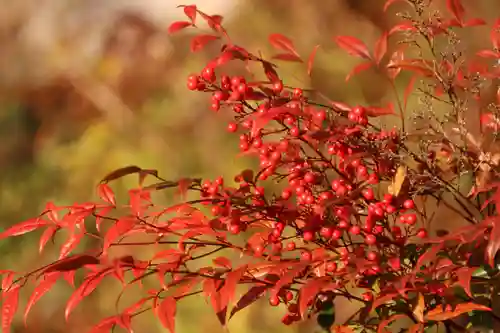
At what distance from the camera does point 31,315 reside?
46.9 inches

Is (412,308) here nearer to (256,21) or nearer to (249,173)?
(249,173)

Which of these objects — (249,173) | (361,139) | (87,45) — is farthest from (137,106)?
(361,139)

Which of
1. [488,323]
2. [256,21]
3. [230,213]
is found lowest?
[488,323]

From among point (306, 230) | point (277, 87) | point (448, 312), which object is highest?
point (277, 87)

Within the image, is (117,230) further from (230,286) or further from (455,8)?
(455,8)

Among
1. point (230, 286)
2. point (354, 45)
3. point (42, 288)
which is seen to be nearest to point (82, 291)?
point (42, 288)

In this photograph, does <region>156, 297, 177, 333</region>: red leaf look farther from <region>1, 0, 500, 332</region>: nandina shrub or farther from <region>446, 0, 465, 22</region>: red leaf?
<region>446, 0, 465, 22</region>: red leaf

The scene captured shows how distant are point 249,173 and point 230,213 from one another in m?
0.10

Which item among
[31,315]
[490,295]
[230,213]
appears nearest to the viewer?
[230,213]

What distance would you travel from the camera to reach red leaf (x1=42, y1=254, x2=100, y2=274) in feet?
1.92

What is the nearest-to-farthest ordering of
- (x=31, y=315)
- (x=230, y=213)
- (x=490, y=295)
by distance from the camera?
(x=230, y=213), (x=490, y=295), (x=31, y=315)

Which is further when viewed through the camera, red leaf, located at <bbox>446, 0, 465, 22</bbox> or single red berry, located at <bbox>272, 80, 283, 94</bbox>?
red leaf, located at <bbox>446, 0, 465, 22</bbox>

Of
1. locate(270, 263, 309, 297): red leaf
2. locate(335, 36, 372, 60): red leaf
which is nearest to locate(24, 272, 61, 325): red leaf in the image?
locate(270, 263, 309, 297): red leaf

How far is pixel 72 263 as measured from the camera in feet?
1.93
